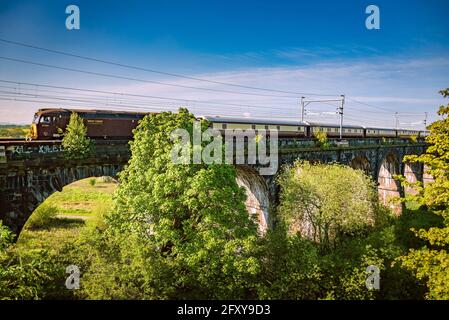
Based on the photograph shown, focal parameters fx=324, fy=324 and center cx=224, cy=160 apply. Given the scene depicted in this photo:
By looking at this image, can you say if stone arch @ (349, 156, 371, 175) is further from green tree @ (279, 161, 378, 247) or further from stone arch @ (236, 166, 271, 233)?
green tree @ (279, 161, 378, 247)

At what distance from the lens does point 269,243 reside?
15.8m

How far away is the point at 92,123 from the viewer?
1011 inches

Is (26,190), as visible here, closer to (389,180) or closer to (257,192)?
(257,192)

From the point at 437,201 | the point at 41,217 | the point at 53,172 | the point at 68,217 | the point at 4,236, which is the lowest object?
the point at 68,217

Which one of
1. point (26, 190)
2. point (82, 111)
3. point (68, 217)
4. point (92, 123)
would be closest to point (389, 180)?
point (92, 123)

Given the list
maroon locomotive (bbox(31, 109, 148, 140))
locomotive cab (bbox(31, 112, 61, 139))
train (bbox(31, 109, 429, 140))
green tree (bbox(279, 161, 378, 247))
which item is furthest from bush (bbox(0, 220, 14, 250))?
green tree (bbox(279, 161, 378, 247))

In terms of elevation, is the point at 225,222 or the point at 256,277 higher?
the point at 225,222

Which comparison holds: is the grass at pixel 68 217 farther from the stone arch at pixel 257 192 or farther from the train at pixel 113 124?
the stone arch at pixel 257 192

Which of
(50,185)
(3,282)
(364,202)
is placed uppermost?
(50,185)

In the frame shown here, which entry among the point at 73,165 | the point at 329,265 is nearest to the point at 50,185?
the point at 73,165

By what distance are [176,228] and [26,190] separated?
6.54 meters

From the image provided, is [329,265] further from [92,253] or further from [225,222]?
[92,253]

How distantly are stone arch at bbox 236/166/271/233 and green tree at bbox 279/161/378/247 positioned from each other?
2.68 metres

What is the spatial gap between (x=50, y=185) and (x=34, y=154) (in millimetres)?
1541
